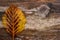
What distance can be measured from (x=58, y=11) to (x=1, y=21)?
0.86m

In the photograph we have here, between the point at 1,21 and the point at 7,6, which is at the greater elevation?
the point at 7,6

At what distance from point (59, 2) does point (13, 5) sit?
2.23 ft

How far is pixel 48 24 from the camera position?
2.17m

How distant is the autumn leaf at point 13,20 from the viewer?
215 cm

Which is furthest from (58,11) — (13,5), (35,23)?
(13,5)

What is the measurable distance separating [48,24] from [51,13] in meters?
0.17

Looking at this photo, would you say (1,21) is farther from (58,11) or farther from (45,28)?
(58,11)

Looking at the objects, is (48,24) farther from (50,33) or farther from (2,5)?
(2,5)

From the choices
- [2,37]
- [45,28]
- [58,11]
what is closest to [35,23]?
[45,28]

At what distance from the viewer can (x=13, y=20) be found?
7.02 ft

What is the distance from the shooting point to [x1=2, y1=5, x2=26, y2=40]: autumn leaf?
84.6 inches

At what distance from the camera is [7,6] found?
7.16 feet

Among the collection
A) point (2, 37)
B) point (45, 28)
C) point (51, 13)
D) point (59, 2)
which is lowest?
point (2, 37)

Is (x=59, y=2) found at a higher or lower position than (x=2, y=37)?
higher
